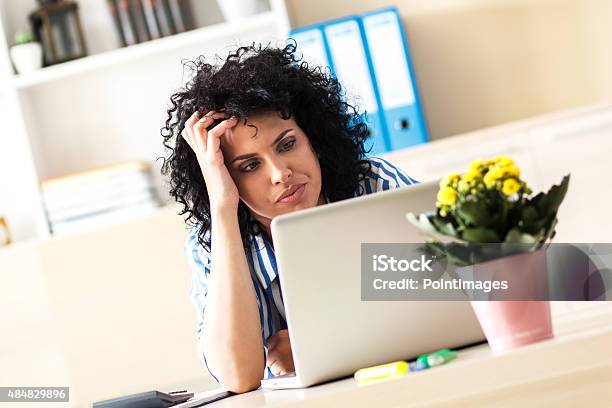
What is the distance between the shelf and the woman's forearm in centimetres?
138

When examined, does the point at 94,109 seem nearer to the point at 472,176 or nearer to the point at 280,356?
the point at 280,356

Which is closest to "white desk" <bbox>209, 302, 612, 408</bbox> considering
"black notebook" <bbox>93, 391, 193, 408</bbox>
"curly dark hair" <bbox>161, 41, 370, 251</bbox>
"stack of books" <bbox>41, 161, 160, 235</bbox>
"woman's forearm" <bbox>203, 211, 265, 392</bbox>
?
"black notebook" <bbox>93, 391, 193, 408</bbox>

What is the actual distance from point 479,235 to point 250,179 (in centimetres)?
78

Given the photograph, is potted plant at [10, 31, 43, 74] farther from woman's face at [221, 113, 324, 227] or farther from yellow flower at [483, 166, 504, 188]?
yellow flower at [483, 166, 504, 188]

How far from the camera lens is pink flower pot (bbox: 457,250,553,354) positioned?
1.16m

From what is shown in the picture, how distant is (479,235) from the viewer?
115 centimetres

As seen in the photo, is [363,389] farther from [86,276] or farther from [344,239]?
[86,276]

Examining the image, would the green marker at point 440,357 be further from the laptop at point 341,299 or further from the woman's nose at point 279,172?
the woman's nose at point 279,172

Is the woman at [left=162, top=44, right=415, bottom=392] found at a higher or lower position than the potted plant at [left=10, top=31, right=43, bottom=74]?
lower

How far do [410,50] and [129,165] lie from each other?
1.01 metres

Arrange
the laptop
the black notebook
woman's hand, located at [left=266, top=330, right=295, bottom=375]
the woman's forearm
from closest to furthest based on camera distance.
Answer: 1. the laptop
2. the black notebook
3. the woman's forearm
4. woman's hand, located at [left=266, top=330, right=295, bottom=375]

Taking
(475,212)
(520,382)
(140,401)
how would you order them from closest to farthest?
(520,382)
(475,212)
(140,401)

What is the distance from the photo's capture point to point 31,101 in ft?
10.6

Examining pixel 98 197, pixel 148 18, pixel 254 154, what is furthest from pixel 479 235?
pixel 148 18
